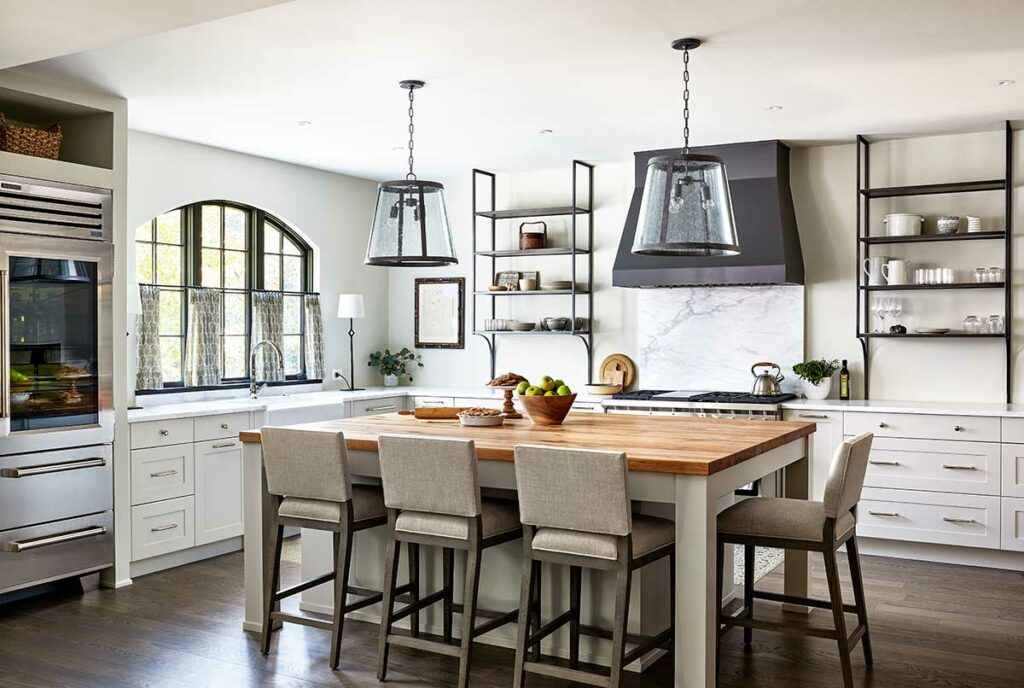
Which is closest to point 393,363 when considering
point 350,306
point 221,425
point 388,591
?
point 350,306

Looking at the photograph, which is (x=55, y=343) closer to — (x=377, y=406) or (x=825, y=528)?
(x=377, y=406)

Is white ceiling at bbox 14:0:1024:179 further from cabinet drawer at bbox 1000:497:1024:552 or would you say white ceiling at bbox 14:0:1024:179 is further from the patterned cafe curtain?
cabinet drawer at bbox 1000:497:1024:552

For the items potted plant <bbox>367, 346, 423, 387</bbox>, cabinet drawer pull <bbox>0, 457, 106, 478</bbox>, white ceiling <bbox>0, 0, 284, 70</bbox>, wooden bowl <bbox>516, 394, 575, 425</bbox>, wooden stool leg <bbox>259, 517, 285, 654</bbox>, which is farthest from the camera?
potted plant <bbox>367, 346, 423, 387</bbox>

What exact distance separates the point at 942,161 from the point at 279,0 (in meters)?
4.59

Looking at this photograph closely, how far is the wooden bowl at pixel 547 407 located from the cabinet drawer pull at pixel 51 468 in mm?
2246

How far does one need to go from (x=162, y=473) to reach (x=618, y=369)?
333 cm

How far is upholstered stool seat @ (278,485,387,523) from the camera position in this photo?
12.5 feet

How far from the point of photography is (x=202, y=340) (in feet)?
21.1

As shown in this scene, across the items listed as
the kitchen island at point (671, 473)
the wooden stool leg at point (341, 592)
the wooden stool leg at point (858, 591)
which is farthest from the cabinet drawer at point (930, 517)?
the wooden stool leg at point (341, 592)

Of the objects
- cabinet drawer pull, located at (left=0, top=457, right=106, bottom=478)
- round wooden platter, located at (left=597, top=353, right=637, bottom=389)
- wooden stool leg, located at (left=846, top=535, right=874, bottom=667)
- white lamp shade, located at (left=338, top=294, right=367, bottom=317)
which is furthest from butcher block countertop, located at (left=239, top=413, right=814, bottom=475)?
white lamp shade, located at (left=338, top=294, right=367, bottom=317)

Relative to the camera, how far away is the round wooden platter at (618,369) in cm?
711

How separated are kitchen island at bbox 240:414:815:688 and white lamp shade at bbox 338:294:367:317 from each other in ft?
8.61

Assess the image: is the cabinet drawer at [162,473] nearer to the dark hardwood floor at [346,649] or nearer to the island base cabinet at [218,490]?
the island base cabinet at [218,490]

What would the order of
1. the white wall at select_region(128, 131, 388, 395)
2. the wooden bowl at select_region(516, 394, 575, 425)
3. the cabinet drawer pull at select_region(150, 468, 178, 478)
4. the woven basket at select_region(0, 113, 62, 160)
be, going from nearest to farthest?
the wooden bowl at select_region(516, 394, 575, 425) → the woven basket at select_region(0, 113, 62, 160) → the cabinet drawer pull at select_region(150, 468, 178, 478) → the white wall at select_region(128, 131, 388, 395)
